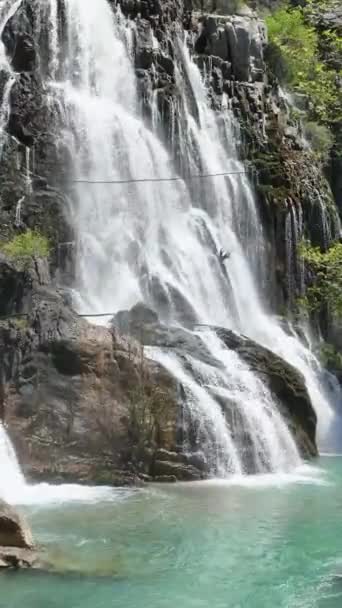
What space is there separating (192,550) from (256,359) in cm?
824

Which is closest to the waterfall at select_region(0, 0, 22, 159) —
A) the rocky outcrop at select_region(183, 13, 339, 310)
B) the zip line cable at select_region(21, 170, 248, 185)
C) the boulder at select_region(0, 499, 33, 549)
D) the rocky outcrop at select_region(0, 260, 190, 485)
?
the zip line cable at select_region(21, 170, 248, 185)

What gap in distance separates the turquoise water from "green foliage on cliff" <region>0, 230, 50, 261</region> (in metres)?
7.09

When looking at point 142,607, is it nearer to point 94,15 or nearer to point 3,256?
point 3,256

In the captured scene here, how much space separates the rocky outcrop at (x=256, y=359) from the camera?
1811cm

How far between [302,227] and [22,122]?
38.0ft

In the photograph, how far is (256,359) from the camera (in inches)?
749

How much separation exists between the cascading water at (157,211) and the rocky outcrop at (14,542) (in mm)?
7536

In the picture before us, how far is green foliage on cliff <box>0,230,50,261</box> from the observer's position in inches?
757

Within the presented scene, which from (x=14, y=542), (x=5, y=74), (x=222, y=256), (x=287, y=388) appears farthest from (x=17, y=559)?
(x=5, y=74)

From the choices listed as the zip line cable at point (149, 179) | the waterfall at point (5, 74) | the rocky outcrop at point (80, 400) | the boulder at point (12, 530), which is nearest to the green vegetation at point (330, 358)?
the zip line cable at point (149, 179)

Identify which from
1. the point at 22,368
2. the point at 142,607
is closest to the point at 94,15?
the point at 22,368

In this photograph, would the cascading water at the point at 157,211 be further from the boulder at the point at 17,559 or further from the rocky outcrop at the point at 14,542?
the boulder at the point at 17,559

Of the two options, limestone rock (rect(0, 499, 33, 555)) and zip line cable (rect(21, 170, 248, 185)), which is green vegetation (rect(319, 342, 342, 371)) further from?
limestone rock (rect(0, 499, 33, 555))

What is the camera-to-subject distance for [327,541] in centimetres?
1188
